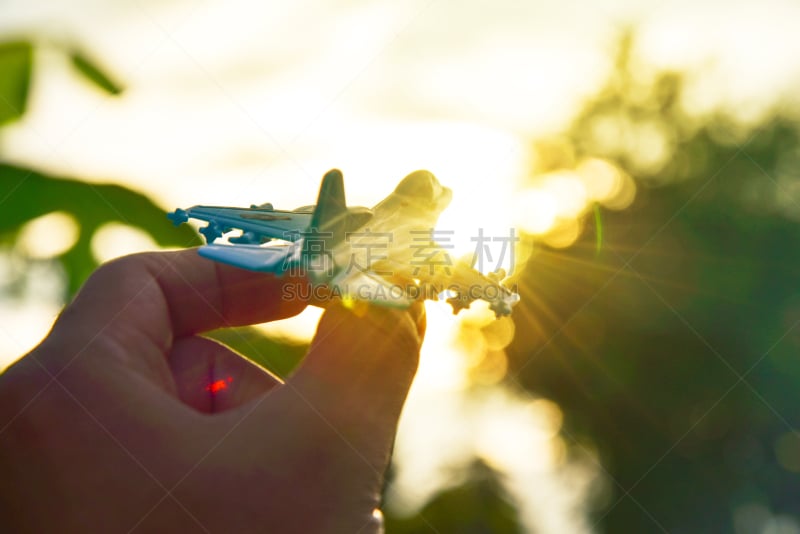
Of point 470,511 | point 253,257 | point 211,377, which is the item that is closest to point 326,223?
point 253,257

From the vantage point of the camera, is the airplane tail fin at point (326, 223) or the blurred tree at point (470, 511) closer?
the airplane tail fin at point (326, 223)

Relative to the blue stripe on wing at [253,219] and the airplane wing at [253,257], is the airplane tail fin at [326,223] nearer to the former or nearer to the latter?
the airplane wing at [253,257]

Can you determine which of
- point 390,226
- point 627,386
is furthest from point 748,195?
point 390,226

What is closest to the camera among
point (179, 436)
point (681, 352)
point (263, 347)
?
point (179, 436)

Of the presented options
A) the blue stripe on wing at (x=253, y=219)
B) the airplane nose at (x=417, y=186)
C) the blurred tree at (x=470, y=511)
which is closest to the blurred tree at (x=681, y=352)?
the blurred tree at (x=470, y=511)

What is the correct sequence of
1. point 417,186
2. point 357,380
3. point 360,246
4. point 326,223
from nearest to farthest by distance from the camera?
point 357,380 < point 326,223 < point 360,246 < point 417,186

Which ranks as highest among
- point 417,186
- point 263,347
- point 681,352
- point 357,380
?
point 681,352

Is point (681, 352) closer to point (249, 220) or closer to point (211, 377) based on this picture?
point (249, 220)
